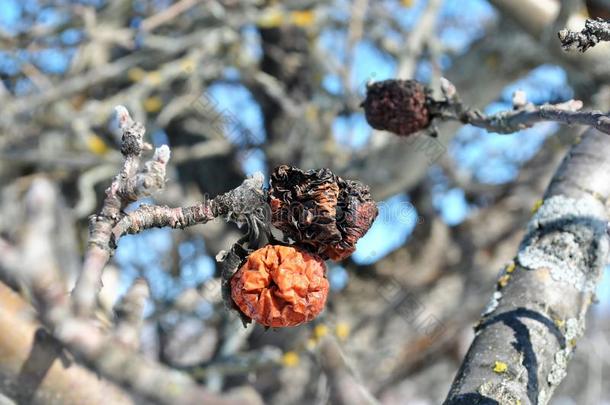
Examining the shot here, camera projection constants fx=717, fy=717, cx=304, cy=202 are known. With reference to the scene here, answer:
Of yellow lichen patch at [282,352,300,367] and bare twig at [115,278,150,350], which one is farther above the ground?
bare twig at [115,278,150,350]

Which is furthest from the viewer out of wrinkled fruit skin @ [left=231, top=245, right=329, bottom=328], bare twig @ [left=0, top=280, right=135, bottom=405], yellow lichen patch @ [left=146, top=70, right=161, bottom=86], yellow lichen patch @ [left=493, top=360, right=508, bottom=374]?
yellow lichen patch @ [left=146, top=70, right=161, bottom=86]

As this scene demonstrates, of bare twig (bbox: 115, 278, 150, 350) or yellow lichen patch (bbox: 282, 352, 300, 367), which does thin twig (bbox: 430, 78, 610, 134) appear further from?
yellow lichen patch (bbox: 282, 352, 300, 367)

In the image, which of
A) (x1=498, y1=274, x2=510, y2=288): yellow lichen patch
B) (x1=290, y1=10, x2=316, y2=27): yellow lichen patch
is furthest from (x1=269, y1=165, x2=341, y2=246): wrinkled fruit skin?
(x1=290, y1=10, x2=316, y2=27): yellow lichen patch

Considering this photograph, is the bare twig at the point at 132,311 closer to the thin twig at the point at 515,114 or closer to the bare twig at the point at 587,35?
the thin twig at the point at 515,114

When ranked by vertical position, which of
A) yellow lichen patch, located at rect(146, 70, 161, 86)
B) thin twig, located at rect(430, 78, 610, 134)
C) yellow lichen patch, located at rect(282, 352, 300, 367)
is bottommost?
yellow lichen patch, located at rect(282, 352, 300, 367)

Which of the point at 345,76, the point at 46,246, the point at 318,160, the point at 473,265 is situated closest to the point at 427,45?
the point at 345,76

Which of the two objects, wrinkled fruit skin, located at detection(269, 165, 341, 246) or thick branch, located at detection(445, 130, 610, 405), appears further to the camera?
thick branch, located at detection(445, 130, 610, 405)

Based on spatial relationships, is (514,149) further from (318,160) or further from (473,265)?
(318,160)
